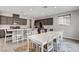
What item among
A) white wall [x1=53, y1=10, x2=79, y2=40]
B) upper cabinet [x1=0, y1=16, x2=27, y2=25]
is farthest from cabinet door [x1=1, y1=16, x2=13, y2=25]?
white wall [x1=53, y1=10, x2=79, y2=40]

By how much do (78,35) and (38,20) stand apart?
1942 millimetres

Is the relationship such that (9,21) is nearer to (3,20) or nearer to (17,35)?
(3,20)

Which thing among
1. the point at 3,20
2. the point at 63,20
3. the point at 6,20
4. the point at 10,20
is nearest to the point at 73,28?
the point at 63,20

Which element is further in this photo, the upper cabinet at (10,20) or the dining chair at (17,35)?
the upper cabinet at (10,20)

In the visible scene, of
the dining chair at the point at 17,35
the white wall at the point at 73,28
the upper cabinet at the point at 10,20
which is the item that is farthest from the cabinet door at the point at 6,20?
the white wall at the point at 73,28

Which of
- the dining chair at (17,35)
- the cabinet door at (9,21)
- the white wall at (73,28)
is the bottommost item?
the dining chair at (17,35)

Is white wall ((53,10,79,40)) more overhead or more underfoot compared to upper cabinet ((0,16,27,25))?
more underfoot

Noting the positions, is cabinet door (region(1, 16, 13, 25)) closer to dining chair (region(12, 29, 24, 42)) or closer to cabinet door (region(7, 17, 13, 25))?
cabinet door (region(7, 17, 13, 25))

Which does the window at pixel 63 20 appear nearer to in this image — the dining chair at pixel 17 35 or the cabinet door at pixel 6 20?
the dining chair at pixel 17 35

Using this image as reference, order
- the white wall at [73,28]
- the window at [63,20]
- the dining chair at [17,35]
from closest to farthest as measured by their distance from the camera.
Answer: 1. the window at [63,20]
2. the white wall at [73,28]
3. the dining chair at [17,35]

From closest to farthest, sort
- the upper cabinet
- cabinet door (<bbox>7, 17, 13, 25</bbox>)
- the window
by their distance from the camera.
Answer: the window < the upper cabinet < cabinet door (<bbox>7, 17, 13, 25</bbox>)

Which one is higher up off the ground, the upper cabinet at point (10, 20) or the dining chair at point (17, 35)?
the upper cabinet at point (10, 20)

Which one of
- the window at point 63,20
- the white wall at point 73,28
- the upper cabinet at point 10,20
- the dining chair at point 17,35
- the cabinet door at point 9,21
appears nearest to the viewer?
the window at point 63,20
